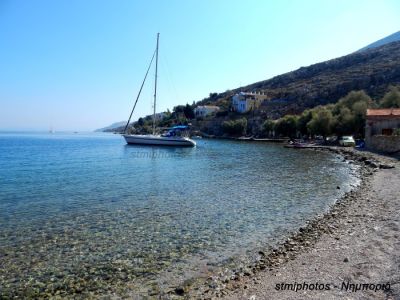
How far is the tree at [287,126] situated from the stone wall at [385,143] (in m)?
44.4

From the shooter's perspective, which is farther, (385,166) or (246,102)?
(246,102)

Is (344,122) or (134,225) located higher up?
(344,122)

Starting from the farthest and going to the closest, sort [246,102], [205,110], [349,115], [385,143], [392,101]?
[205,110]
[246,102]
[392,101]
[349,115]
[385,143]

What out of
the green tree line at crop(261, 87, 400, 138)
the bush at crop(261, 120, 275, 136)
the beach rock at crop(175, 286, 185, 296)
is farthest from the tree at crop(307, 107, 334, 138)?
the beach rock at crop(175, 286, 185, 296)

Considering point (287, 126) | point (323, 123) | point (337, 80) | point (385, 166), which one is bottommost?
point (385, 166)

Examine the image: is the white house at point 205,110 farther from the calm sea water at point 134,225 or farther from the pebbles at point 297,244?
the pebbles at point 297,244

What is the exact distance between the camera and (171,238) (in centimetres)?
1320

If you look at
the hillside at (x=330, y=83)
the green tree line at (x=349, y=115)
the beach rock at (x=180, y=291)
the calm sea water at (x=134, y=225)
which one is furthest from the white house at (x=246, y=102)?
the beach rock at (x=180, y=291)

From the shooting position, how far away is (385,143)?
4925 centimetres

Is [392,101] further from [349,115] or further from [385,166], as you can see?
[385,166]

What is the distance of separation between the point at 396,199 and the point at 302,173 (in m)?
14.7

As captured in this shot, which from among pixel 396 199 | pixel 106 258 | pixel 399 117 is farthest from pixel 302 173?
pixel 399 117

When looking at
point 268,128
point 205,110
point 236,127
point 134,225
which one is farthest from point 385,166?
point 205,110

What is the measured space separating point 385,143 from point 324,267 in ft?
152
